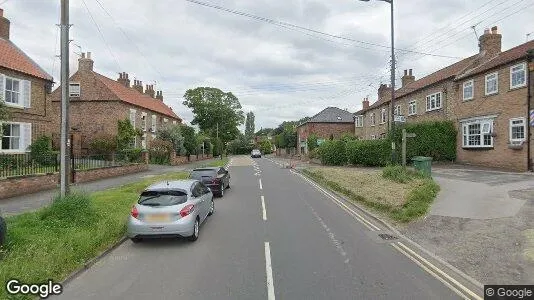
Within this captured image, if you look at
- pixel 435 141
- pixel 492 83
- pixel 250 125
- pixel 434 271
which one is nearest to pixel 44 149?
pixel 434 271

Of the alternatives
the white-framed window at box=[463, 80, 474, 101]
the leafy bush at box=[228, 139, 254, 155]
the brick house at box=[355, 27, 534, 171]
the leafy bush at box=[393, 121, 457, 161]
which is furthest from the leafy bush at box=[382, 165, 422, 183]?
the leafy bush at box=[228, 139, 254, 155]

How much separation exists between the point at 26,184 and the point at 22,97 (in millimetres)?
9837

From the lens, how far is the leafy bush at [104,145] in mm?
31953

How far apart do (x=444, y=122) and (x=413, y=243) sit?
885 inches

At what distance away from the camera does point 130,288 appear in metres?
6.29

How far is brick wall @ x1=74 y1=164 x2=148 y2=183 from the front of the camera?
20266mm

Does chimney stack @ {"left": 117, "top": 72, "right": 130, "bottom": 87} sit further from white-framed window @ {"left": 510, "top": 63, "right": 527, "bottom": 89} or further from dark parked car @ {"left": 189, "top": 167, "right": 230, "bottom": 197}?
white-framed window @ {"left": 510, "top": 63, "right": 527, "bottom": 89}

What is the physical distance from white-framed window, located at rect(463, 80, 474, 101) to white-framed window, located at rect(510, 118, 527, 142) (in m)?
4.67

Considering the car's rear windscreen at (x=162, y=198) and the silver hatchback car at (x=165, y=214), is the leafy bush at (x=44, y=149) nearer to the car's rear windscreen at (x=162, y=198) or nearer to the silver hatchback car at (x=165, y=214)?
the car's rear windscreen at (x=162, y=198)

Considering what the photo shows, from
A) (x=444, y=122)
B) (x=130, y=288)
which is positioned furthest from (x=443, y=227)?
(x=444, y=122)

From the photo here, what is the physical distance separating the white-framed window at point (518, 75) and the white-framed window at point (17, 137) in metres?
28.5

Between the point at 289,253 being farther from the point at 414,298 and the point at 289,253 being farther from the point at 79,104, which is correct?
the point at 79,104

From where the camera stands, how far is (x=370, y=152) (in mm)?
31594

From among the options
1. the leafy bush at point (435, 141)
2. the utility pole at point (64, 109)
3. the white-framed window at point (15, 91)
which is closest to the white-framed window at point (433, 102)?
the leafy bush at point (435, 141)
